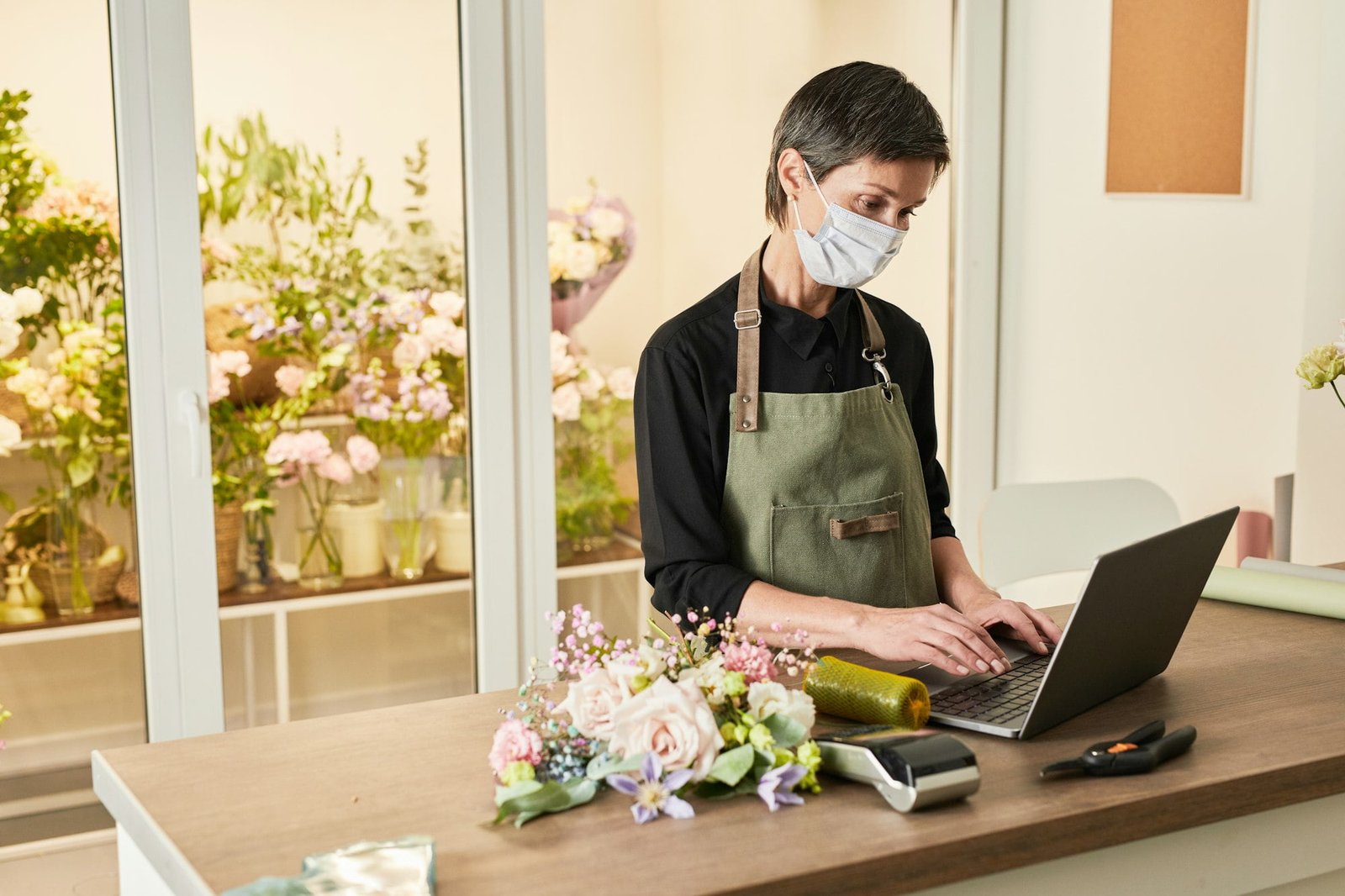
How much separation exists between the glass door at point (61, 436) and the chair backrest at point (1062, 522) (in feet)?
5.72

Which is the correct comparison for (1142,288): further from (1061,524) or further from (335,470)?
(335,470)

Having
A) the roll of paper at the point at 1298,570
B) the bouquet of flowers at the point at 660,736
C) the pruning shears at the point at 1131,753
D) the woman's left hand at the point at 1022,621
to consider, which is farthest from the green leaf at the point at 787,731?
the roll of paper at the point at 1298,570

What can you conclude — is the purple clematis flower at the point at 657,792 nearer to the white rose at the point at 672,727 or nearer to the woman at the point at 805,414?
→ the white rose at the point at 672,727

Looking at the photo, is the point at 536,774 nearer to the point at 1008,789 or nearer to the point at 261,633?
the point at 1008,789

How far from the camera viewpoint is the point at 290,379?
2.88 m

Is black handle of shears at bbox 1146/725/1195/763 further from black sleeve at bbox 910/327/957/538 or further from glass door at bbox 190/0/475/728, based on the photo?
glass door at bbox 190/0/475/728

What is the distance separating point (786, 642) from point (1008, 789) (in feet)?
1.09

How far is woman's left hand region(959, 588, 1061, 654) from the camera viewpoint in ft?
5.31

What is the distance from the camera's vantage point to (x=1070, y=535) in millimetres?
2510

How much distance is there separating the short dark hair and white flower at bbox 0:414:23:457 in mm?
1731

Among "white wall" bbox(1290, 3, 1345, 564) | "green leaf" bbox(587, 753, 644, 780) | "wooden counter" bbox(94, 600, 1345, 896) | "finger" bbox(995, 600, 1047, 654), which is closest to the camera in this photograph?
"wooden counter" bbox(94, 600, 1345, 896)

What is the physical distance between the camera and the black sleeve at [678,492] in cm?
172

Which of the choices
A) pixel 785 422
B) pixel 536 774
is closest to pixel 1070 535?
pixel 785 422

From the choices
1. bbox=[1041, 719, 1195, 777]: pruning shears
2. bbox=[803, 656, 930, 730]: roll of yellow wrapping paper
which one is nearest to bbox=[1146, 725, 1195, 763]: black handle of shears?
bbox=[1041, 719, 1195, 777]: pruning shears
